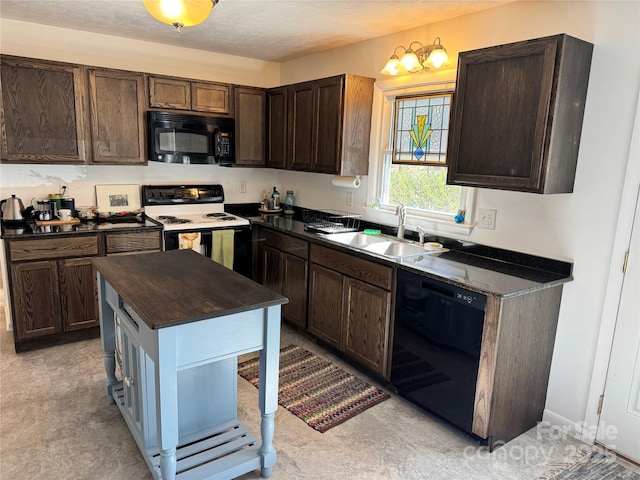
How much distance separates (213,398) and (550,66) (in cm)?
232

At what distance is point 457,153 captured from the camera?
8.35 feet

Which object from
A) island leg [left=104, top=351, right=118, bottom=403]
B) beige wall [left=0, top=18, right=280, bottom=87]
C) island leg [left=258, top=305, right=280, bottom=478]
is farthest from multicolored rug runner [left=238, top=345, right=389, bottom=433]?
beige wall [left=0, top=18, right=280, bottom=87]

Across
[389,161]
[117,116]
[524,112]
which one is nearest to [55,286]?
[117,116]

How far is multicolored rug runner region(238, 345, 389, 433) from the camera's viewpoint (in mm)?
2588

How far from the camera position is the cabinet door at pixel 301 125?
374 cm

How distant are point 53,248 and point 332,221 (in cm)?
220

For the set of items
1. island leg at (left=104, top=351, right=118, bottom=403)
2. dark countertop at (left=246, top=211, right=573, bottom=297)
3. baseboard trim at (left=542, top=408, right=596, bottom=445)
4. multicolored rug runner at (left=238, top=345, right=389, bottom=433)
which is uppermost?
dark countertop at (left=246, top=211, right=573, bottom=297)

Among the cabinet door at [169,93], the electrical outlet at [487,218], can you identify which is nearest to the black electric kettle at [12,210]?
the cabinet door at [169,93]

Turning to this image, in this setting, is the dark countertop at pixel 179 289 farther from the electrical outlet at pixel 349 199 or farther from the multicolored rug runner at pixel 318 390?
the electrical outlet at pixel 349 199

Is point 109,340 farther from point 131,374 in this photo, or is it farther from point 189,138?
point 189,138

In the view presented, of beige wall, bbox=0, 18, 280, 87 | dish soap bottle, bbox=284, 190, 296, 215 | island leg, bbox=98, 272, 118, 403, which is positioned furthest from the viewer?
dish soap bottle, bbox=284, 190, 296, 215

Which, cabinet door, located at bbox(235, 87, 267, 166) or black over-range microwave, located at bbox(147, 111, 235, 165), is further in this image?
cabinet door, located at bbox(235, 87, 267, 166)

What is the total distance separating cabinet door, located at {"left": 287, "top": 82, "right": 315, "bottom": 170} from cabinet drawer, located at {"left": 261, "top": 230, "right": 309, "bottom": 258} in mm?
642

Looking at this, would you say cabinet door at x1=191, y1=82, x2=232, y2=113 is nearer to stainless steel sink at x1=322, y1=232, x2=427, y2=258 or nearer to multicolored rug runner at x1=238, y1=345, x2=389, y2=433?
stainless steel sink at x1=322, y1=232, x2=427, y2=258
